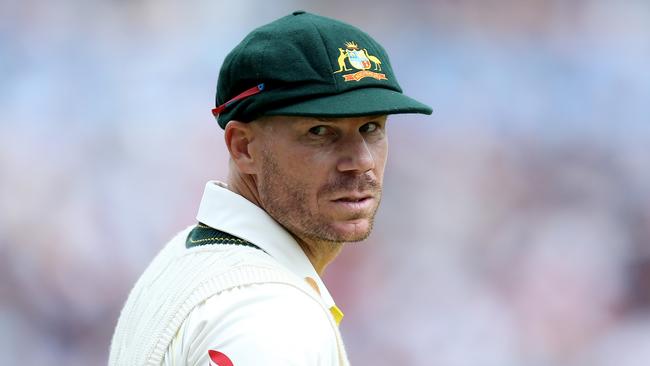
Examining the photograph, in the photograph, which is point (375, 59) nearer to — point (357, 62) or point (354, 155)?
point (357, 62)

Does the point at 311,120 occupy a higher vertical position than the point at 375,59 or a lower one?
lower

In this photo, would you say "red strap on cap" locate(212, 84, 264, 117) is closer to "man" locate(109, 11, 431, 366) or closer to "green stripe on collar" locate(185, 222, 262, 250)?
"man" locate(109, 11, 431, 366)

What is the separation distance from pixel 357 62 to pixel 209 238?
45 cm

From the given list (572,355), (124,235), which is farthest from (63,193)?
(572,355)

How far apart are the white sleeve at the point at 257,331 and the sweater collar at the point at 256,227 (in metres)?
0.23

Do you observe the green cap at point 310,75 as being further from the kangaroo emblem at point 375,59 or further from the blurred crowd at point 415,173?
the blurred crowd at point 415,173

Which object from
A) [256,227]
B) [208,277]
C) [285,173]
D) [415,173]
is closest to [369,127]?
[285,173]

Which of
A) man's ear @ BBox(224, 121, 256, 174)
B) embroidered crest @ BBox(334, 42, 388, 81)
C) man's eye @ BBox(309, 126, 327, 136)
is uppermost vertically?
embroidered crest @ BBox(334, 42, 388, 81)

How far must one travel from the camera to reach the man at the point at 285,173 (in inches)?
66.6

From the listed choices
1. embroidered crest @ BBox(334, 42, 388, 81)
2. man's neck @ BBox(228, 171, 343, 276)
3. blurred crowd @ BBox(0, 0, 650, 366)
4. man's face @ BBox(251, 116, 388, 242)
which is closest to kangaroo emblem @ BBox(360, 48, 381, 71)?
embroidered crest @ BBox(334, 42, 388, 81)

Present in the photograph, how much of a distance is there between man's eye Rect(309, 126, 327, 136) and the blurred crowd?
2.70 metres

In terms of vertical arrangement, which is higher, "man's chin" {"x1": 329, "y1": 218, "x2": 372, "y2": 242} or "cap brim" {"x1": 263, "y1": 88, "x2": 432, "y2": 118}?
"cap brim" {"x1": 263, "y1": 88, "x2": 432, "y2": 118}

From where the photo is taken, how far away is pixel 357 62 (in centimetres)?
180

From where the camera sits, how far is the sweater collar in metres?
1.79
